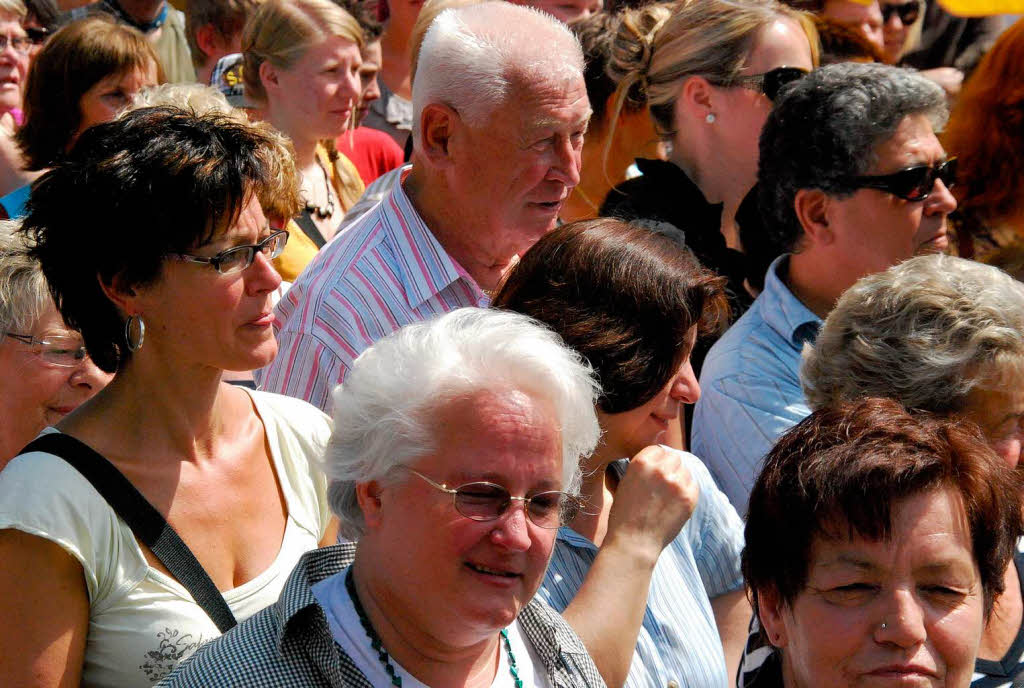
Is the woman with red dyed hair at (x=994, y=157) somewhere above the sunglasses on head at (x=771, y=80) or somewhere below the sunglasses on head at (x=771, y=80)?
below

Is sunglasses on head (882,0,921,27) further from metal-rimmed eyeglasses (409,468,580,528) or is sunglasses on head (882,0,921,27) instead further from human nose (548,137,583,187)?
metal-rimmed eyeglasses (409,468,580,528)

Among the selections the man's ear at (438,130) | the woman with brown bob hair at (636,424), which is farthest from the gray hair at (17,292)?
the woman with brown bob hair at (636,424)

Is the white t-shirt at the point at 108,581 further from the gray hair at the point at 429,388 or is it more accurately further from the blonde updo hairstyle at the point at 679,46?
the blonde updo hairstyle at the point at 679,46

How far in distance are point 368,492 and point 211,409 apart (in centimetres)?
69

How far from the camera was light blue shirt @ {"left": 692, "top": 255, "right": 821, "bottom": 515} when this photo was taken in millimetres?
3514

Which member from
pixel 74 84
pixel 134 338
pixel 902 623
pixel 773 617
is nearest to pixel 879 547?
pixel 902 623

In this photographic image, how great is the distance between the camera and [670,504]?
2752mm

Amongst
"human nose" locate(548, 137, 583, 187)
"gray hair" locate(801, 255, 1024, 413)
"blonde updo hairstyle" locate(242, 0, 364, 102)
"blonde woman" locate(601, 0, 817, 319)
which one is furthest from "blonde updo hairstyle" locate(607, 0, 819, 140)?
"gray hair" locate(801, 255, 1024, 413)

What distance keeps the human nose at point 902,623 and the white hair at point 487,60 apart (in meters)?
1.91

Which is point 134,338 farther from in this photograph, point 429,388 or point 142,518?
point 429,388

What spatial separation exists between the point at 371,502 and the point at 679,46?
277 cm

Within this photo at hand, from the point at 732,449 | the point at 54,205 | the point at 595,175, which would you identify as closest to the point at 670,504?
the point at 732,449

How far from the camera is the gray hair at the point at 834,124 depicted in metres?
3.86

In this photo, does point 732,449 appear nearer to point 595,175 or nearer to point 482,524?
point 482,524
